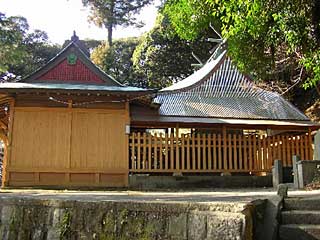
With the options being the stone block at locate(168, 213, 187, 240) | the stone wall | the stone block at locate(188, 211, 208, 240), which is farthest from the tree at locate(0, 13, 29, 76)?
the stone block at locate(188, 211, 208, 240)

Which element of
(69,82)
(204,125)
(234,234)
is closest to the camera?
(234,234)

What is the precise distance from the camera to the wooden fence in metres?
13.6

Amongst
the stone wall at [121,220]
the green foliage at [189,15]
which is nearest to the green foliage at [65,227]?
the stone wall at [121,220]

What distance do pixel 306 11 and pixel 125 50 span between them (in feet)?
97.1

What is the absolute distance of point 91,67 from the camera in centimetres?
1378

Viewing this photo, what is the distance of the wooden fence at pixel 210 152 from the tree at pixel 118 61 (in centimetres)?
1820

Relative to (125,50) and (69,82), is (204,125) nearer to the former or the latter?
(69,82)

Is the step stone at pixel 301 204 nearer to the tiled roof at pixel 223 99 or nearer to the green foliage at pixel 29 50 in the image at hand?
the tiled roof at pixel 223 99

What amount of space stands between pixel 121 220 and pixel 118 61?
31265 mm

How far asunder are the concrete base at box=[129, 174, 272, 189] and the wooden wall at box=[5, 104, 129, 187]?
0.55m

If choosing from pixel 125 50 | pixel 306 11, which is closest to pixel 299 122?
pixel 306 11

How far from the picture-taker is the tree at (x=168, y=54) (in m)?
28.9

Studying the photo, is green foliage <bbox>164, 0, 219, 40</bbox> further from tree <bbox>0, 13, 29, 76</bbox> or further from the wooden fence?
tree <bbox>0, 13, 29, 76</bbox>

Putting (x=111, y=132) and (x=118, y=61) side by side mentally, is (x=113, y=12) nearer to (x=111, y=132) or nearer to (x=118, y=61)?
(x=118, y=61)
